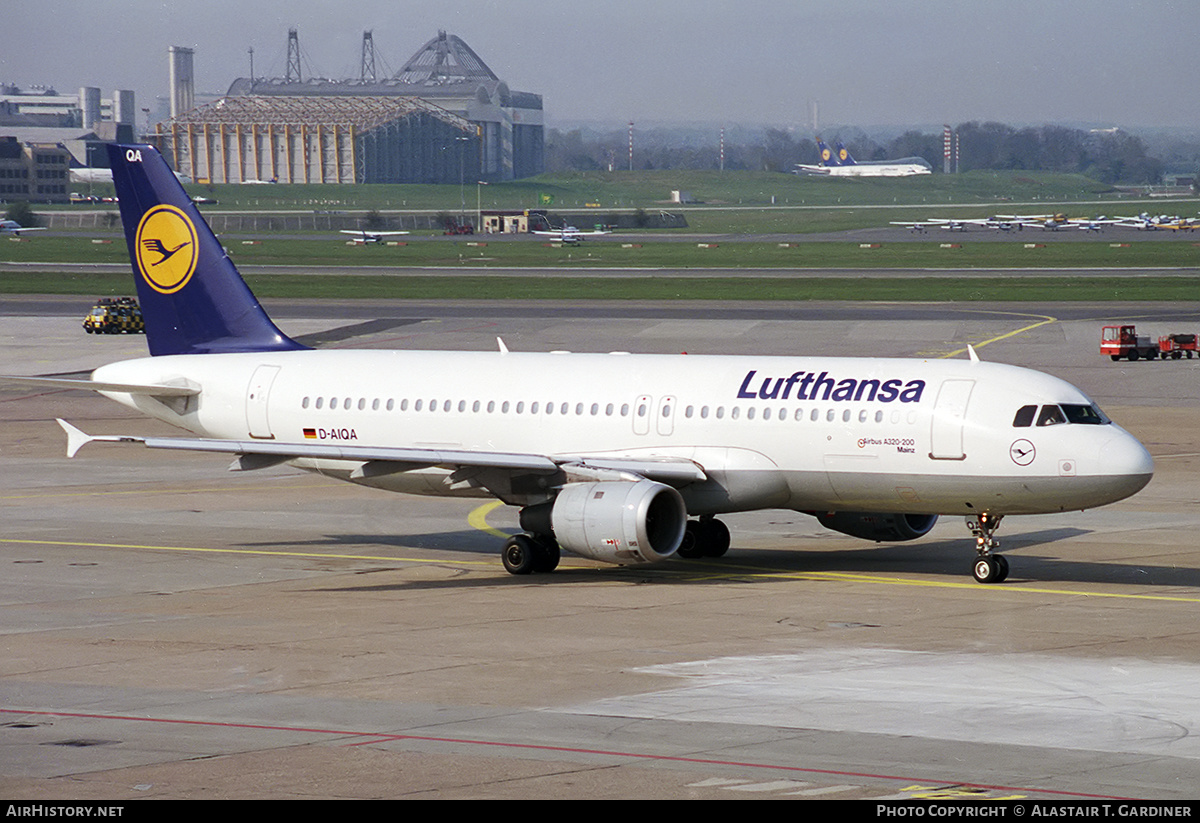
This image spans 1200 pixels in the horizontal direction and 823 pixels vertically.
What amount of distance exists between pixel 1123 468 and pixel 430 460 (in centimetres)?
1358

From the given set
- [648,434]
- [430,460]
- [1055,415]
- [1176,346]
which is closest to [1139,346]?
[1176,346]

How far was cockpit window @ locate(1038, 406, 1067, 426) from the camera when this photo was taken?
1254 inches

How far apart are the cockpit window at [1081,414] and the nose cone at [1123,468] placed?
2.74 feet

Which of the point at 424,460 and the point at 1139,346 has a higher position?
the point at 424,460

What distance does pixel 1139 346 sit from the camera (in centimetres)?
8000

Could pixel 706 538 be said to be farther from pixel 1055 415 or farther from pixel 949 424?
pixel 1055 415

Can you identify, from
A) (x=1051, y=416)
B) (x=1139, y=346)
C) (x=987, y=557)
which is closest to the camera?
(x=1051, y=416)

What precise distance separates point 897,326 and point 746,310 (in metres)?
14.9

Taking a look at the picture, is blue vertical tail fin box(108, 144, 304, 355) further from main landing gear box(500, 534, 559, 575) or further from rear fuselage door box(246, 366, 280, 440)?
main landing gear box(500, 534, 559, 575)

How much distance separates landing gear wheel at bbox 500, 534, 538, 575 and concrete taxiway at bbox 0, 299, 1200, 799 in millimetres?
621

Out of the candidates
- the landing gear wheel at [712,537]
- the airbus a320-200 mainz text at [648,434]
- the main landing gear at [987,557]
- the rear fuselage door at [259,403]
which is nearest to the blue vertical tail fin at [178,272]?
the airbus a320-200 mainz text at [648,434]

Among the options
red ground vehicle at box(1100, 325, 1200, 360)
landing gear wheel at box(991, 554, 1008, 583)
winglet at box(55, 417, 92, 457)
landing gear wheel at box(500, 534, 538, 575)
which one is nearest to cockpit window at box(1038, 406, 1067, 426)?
landing gear wheel at box(991, 554, 1008, 583)

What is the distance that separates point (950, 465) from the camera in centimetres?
3219

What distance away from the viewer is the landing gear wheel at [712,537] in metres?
36.7
